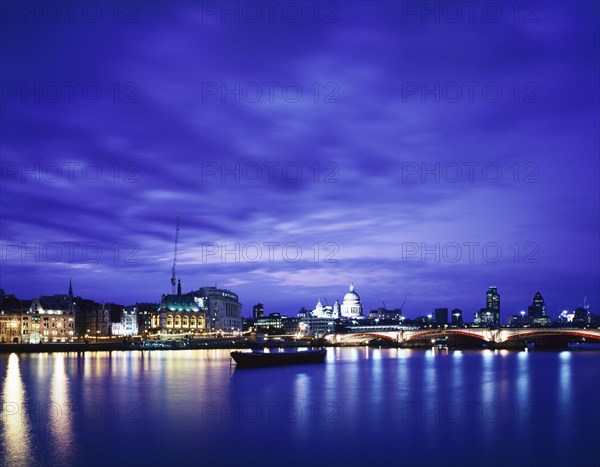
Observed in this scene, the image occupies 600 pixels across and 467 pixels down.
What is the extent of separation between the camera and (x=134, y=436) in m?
40.8

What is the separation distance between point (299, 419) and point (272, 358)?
62.1m

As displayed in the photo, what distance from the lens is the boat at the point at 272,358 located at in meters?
103

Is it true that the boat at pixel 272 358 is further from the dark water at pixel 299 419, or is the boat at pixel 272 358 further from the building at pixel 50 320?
the building at pixel 50 320

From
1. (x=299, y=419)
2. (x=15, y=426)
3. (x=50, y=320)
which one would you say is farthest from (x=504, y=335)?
(x=15, y=426)

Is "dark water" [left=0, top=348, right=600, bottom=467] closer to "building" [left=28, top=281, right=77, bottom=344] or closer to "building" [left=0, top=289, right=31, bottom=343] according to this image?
"building" [left=0, top=289, right=31, bottom=343]

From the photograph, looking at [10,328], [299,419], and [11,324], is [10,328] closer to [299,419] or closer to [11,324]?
[11,324]

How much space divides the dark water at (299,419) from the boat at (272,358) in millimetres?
19519

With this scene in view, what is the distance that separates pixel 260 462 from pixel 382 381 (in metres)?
44.0

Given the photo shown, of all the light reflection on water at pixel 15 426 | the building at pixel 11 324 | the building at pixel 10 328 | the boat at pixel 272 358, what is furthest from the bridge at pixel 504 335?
the light reflection on water at pixel 15 426

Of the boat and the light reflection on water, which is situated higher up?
the light reflection on water

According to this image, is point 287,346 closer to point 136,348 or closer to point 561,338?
point 136,348

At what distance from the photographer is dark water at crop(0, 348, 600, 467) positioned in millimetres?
35781

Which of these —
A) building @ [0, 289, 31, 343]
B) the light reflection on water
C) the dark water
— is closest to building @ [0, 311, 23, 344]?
building @ [0, 289, 31, 343]

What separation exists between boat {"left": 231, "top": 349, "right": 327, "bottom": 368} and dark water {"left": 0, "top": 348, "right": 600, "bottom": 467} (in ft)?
64.0
